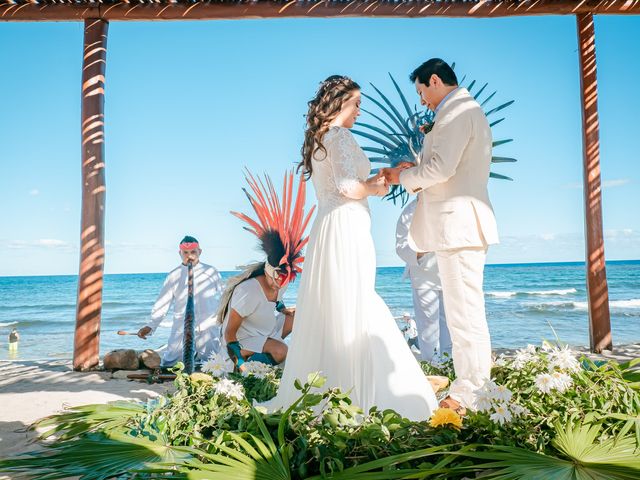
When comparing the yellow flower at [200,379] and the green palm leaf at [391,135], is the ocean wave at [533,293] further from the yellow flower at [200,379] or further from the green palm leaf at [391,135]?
the yellow flower at [200,379]

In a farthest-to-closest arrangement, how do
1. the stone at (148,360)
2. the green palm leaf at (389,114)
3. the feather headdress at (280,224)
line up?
the green palm leaf at (389,114) < the stone at (148,360) < the feather headdress at (280,224)

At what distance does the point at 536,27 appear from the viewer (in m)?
38.0

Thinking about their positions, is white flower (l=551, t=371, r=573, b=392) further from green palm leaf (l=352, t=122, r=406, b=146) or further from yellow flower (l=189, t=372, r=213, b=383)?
green palm leaf (l=352, t=122, r=406, b=146)

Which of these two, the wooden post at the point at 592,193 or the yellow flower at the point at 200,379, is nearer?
the yellow flower at the point at 200,379

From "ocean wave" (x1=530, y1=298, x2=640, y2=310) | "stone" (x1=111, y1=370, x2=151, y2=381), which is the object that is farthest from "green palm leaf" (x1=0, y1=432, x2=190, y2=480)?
"ocean wave" (x1=530, y1=298, x2=640, y2=310)

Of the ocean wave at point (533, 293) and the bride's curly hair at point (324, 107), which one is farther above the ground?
the bride's curly hair at point (324, 107)

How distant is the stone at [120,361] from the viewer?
614 centimetres

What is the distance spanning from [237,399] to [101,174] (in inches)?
155

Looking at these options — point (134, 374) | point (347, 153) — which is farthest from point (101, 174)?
point (347, 153)

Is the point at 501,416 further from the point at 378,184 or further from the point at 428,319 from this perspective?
the point at 428,319

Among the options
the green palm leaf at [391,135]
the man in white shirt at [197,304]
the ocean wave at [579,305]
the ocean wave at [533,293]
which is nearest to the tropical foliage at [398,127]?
the green palm leaf at [391,135]

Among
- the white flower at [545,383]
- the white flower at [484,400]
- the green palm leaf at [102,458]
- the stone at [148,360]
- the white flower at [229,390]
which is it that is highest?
the white flower at [545,383]

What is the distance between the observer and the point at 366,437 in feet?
8.54

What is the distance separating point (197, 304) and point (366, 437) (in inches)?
176
